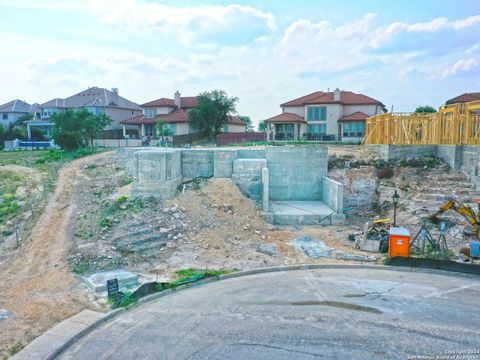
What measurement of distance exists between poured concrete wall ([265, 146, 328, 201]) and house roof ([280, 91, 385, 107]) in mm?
16711

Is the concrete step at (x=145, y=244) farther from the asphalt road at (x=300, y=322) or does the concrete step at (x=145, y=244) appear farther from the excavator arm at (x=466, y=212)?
the excavator arm at (x=466, y=212)

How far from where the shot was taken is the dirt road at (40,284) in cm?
1030

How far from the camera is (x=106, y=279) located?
13039mm

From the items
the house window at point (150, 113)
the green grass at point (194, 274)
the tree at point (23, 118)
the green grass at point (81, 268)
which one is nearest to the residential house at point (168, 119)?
the house window at point (150, 113)

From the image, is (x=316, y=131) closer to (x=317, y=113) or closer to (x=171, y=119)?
(x=317, y=113)

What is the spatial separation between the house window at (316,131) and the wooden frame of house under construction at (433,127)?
39.6 ft

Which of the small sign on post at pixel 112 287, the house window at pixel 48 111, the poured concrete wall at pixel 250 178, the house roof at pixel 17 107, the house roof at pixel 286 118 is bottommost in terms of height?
the small sign on post at pixel 112 287

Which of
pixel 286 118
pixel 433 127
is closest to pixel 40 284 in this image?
pixel 433 127

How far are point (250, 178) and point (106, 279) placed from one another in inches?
422

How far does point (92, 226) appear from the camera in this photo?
17.8 metres

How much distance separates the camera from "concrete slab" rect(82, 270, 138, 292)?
1247 cm

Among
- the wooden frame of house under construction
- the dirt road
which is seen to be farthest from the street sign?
the dirt road

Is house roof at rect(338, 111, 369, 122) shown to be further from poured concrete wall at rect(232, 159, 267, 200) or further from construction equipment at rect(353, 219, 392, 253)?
construction equipment at rect(353, 219, 392, 253)

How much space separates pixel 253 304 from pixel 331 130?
30437 mm
